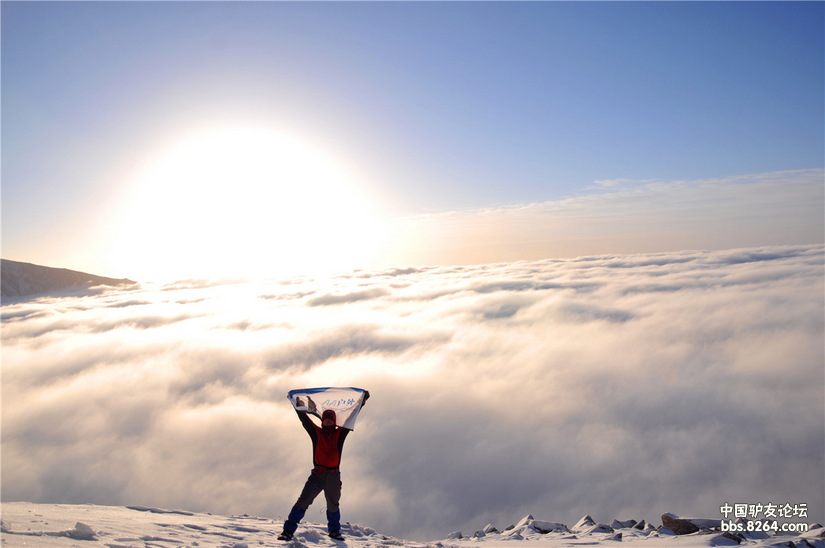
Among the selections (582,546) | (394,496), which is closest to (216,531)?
(582,546)

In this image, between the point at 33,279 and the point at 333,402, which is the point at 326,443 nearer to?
the point at 333,402

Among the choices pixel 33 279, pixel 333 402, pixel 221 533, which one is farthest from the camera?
pixel 33 279

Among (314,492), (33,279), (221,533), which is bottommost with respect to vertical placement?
(221,533)

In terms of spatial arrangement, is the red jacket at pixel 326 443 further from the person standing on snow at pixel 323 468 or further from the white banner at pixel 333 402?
the white banner at pixel 333 402

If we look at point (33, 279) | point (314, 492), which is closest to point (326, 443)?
point (314, 492)

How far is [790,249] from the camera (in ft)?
639

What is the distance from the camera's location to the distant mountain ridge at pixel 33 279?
150m

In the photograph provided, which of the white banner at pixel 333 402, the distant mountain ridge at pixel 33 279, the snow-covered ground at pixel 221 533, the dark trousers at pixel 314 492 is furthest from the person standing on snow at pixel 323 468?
the distant mountain ridge at pixel 33 279

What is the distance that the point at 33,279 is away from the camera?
158 m

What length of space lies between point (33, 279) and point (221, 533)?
686 feet

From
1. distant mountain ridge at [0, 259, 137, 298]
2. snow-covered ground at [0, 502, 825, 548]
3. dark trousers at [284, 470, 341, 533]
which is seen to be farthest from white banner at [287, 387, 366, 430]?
distant mountain ridge at [0, 259, 137, 298]

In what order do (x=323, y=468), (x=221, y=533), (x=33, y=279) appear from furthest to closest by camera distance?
(x=33, y=279) < (x=221, y=533) < (x=323, y=468)

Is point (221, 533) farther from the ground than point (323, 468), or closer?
Result: closer

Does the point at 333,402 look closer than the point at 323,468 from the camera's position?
No
